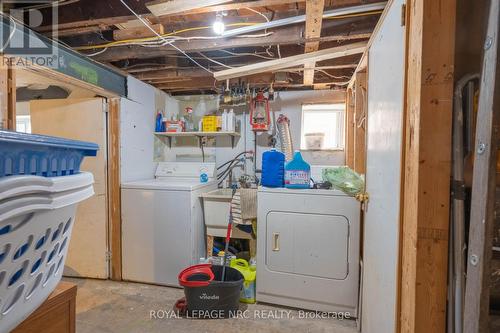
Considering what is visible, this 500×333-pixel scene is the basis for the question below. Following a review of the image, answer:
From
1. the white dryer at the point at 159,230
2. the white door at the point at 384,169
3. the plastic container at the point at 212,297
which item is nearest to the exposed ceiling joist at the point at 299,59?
the white door at the point at 384,169

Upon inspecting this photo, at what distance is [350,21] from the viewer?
1.78 m

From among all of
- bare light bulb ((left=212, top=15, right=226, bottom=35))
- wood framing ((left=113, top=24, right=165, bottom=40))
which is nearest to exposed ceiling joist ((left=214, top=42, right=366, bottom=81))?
bare light bulb ((left=212, top=15, right=226, bottom=35))

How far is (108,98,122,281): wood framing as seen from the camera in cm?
248

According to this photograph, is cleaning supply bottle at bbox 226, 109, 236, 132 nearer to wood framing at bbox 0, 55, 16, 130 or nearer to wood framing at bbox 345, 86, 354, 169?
wood framing at bbox 345, 86, 354, 169

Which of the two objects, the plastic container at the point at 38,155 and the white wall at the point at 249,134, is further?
the white wall at the point at 249,134

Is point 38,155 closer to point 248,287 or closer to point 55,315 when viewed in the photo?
point 55,315

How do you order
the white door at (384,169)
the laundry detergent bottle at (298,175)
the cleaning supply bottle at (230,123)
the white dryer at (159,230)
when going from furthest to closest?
the cleaning supply bottle at (230,123), the white dryer at (159,230), the laundry detergent bottle at (298,175), the white door at (384,169)

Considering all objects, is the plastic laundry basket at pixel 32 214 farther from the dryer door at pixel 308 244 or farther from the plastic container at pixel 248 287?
the plastic container at pixel 248 287

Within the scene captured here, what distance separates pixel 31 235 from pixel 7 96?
1.54 m

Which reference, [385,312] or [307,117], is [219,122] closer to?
[307,117]

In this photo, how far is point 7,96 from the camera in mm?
1481

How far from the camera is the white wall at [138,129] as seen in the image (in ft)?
8.48

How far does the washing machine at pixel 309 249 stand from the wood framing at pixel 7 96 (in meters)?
1.72

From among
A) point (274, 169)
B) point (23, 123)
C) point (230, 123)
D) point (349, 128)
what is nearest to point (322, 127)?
point (349, 128)
